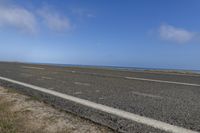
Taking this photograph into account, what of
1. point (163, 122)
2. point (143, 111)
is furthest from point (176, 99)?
point (163, 122)

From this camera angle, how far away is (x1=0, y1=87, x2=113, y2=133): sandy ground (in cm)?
262

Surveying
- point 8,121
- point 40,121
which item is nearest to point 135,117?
point 40,121

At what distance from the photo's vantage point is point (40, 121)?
9.82 ft

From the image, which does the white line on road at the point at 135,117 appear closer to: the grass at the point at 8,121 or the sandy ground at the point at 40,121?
the sandy ground at the point at 40,121

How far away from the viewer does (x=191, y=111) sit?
10.9 ft

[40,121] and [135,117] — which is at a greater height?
[135,117]

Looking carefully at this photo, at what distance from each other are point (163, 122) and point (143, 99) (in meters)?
1.53

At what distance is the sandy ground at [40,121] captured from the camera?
2.62 m

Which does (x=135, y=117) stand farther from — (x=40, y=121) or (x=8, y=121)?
(x=8, y=121)

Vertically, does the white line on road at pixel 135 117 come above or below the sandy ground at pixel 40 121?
above

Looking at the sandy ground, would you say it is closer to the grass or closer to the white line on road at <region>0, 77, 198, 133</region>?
the grass

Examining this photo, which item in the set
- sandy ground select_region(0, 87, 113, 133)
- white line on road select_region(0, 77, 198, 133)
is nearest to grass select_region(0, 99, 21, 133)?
sandy ground select_region(0, 87, 113, 133)

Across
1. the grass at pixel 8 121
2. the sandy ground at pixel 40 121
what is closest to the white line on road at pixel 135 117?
the sandy ground at pixel 40 121

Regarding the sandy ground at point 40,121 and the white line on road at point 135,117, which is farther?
the sandy ground at point 40,121
